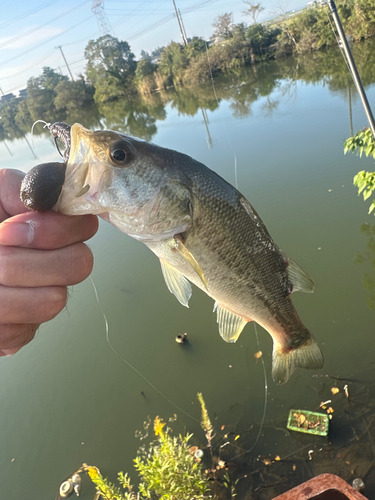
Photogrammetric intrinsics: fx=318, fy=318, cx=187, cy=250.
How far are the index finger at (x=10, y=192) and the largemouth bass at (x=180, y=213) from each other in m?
0.30

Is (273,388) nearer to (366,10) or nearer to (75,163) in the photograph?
(75,163)

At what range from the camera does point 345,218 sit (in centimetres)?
662

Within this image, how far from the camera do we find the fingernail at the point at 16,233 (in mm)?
1224

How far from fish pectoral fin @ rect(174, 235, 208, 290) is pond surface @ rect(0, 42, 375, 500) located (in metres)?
3.04

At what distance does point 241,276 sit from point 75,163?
3.23 ft

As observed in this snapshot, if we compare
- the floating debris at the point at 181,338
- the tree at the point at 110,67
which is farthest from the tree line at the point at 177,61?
the floating debris at the point at 181,338

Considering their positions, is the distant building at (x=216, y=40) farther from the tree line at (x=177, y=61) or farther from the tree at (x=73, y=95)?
the tree at (x=73, y=95)

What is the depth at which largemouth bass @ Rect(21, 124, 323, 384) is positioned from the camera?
4.48 ft

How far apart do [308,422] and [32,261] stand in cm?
370

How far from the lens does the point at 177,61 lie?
4069cm

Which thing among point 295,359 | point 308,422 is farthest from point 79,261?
point 308,422

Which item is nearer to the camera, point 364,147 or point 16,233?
point 16,233

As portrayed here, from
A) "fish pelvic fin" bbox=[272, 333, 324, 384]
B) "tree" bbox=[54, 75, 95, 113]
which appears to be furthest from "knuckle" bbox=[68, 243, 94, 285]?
"tree" bbox=[54, 75, 95, 113]

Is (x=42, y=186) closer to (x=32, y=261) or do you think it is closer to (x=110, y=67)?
(x=32, y=261)
